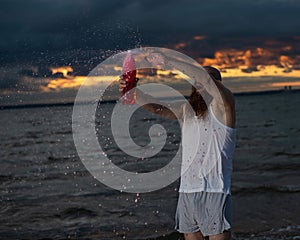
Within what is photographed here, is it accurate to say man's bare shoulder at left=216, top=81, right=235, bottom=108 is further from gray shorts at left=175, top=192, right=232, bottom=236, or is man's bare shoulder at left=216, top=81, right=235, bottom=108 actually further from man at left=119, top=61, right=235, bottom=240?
gray shorts at left=175, top=192, right=232, bottom=236

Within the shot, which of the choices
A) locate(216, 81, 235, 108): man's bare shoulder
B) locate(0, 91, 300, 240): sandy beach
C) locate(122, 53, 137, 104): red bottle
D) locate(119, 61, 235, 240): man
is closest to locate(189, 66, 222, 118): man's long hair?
locate(119, 61, 235, 240): man

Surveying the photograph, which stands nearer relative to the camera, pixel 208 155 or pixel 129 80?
pixel 208 155

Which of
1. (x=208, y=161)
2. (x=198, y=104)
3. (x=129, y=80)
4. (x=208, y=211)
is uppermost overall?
(x=129, y=80)

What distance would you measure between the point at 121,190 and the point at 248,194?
3.67m

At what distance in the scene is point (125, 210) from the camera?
10680 mm

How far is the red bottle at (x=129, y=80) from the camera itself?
4508 mm

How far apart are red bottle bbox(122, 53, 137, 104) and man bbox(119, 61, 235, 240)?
517 mm

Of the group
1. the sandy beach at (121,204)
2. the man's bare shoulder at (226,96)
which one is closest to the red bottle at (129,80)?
the man's bare shoulder at (226,96)

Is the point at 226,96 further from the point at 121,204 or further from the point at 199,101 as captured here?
the point at 121,204

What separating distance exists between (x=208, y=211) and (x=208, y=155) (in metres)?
0.52

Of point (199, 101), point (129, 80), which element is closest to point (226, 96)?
point (199, 101)

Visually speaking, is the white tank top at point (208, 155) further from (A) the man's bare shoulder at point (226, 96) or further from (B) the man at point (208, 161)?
(A) the man's bare shoulder at point (226, 96)

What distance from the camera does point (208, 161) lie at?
4.05 metres

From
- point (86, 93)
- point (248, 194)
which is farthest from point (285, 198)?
point (86, 93)
